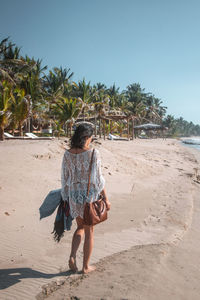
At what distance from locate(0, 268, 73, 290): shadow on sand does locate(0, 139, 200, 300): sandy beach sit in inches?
0.4

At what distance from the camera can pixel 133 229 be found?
4.08m

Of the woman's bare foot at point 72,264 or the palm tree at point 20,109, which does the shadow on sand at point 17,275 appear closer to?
the woman's bare foot at point 72,264

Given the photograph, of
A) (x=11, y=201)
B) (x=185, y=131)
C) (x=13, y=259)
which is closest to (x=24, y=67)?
(x=11, y=201)

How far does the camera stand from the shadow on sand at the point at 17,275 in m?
2.44

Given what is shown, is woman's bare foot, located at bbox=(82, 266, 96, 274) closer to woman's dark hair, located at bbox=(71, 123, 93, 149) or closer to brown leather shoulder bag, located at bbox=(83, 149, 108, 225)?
brown leather shoulder bag, located at bbox=(83, 149, 108, 225)

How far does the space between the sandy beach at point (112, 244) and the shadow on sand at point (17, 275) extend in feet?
0.04

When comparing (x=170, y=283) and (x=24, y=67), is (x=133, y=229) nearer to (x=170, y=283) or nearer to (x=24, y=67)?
(x=170, y=283)

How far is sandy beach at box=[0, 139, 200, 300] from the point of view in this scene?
7.68 ft

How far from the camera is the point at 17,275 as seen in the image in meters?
2.55

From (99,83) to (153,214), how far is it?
1918 inches

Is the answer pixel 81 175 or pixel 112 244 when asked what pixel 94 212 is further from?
pixel 112 244

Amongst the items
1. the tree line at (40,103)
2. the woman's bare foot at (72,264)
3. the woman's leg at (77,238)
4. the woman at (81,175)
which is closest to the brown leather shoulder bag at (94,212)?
the woman at (81,175)

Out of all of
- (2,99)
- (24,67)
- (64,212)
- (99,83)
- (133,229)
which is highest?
(99,83)

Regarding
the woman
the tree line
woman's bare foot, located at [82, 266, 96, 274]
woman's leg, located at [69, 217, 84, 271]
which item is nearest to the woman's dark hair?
the woman
